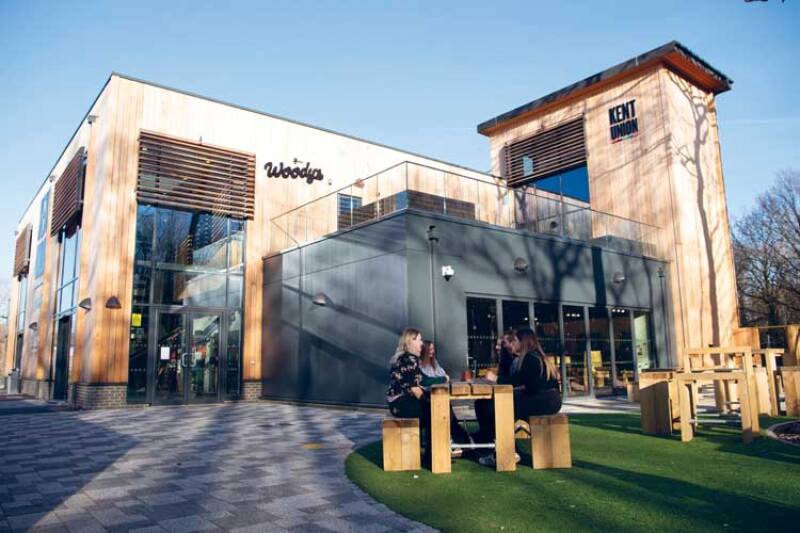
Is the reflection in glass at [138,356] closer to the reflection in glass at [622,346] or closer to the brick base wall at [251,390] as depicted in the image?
the brick base wall at [251,390]

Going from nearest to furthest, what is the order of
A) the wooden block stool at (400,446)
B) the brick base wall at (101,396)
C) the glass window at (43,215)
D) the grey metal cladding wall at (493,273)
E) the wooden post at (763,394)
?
the wooden block stool at (400,446) < the wooden post at (763,394) < the grey metal cladding wall at (493,273) < the brick base wall at (101,396) < the glass window at (43,215)

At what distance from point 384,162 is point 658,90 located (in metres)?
8.69

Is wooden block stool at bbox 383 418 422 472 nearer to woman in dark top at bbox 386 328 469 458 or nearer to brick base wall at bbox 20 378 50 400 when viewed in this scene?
woman in dark top at bbox 386 328 469 458

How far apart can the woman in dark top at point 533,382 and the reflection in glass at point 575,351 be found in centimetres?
786

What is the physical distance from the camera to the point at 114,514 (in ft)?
12.5

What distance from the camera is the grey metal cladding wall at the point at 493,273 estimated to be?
10922mm

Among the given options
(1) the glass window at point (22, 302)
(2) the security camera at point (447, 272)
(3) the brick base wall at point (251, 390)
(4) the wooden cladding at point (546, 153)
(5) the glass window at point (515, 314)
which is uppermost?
(4) the wooden cladding at point (546, 153)

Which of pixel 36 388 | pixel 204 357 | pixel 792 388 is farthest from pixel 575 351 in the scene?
pixel 36 388

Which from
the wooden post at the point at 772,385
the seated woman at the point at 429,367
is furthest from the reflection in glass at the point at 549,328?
the seated woman at the point at 429,367

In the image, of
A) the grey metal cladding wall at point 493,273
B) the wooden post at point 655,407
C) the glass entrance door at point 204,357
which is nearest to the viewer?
the wooden post at point 655,407

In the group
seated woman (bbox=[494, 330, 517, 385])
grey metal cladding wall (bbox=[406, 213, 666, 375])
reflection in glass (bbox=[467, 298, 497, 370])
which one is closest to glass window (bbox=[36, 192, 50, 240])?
grey metal cladding wall (bbox=[406, 213, 666, 375])

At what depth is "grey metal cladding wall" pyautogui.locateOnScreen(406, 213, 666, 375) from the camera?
1092 centimetres

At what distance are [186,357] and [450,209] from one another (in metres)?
7.45

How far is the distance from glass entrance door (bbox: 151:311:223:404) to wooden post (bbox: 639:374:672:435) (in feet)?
34.2
